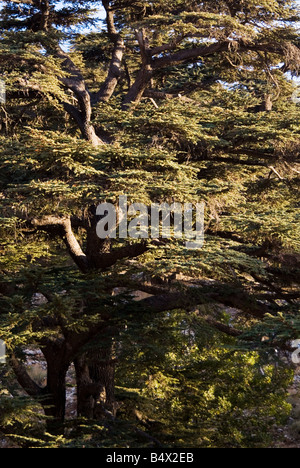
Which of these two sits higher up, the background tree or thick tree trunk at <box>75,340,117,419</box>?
the background tree

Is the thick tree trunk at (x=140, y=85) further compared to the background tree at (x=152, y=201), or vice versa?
the thick tree trunk at (x=140, y=85)

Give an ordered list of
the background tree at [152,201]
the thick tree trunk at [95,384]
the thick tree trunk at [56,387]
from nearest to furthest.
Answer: the background tree at [152,201] → the thick tree trunk at [95,384] → the thick tree trunk at [56,387]

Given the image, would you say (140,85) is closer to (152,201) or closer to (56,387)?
(152,201)

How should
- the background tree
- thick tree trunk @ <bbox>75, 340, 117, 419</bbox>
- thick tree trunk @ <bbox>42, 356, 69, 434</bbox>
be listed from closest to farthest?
the background tree → thick tree trunk @ <bbox>75, 340, 117, 419</bbox> → thick tree trunk @ <bbox>42, 356, 69, 434</bbox>

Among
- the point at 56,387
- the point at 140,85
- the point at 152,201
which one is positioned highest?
the point at 140,85

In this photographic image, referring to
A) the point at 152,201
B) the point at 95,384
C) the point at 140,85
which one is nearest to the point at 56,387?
the point at 95,384

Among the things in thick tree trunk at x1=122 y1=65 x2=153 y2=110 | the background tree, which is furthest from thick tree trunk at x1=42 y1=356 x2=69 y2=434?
thick tree trunk at x1=122 y1=65 x2=153 y2=110

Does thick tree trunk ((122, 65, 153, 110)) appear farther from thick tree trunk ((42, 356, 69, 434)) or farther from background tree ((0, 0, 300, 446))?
thick tree trunk ((42, 356, 69, 434))

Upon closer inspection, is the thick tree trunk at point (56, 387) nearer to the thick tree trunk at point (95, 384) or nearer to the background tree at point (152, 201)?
the background tree at point (152, 201)

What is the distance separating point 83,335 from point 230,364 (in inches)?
154

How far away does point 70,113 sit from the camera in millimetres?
10852

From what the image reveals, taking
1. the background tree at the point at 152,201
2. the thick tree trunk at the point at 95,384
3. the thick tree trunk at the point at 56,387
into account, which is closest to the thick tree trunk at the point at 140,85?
the background tree at the point at 152,201

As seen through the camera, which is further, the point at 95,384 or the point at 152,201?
the point at 95,384

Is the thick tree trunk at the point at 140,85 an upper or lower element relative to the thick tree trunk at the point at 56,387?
upper
